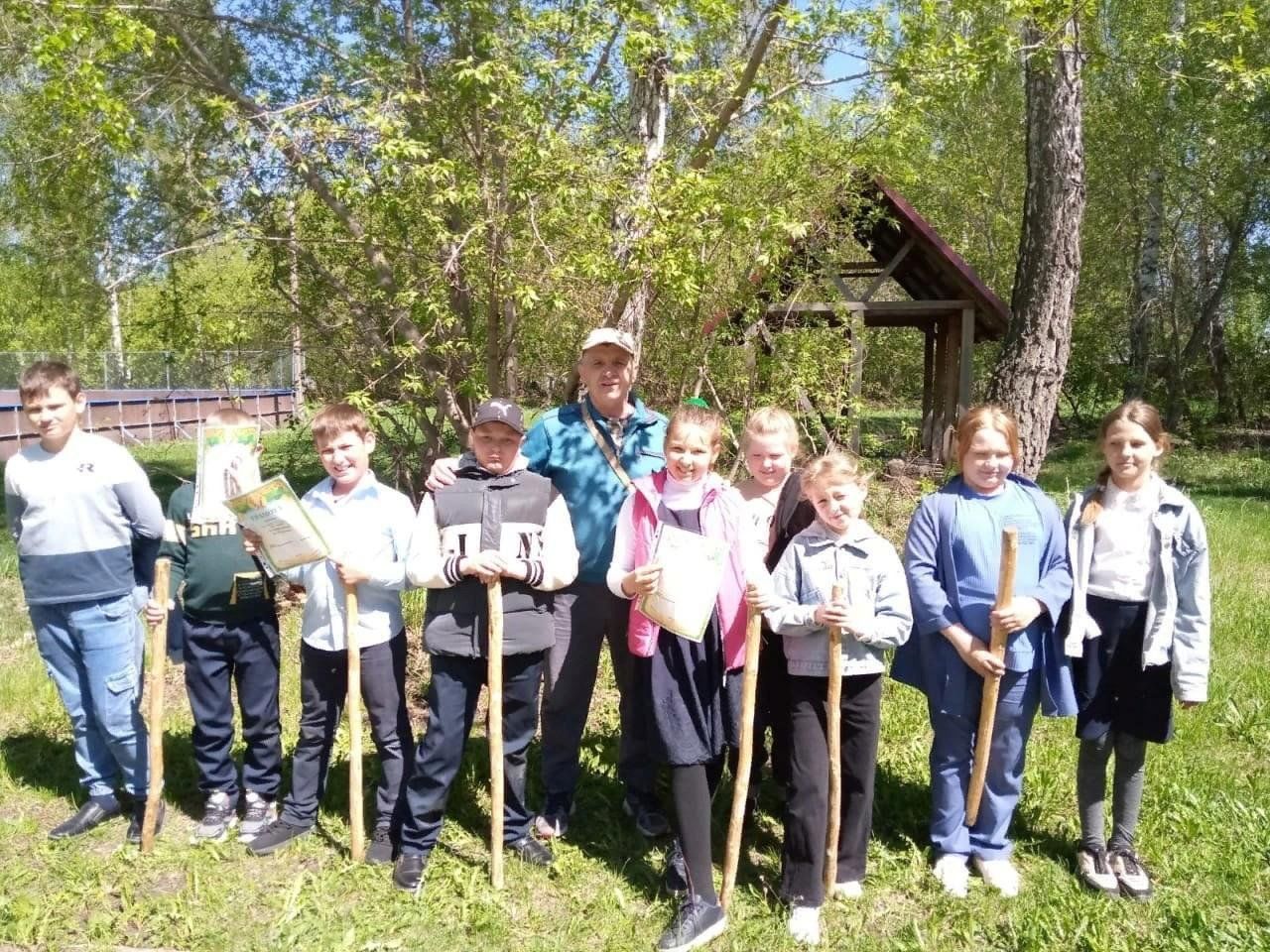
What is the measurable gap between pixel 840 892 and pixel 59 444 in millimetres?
3347

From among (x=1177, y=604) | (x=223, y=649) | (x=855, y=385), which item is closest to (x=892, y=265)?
(x=855, y=385)

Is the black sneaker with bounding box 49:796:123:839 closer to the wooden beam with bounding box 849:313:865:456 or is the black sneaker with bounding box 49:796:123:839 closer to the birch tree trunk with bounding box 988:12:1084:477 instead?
the wooden beam with bounding box 849:313:865:456

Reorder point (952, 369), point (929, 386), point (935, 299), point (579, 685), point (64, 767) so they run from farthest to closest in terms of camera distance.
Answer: point (929, 386) → point (952, 369) → point (935, 299) → point (64, 767) → point (579, 685)

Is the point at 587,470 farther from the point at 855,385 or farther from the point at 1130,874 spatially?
the point at 855,385

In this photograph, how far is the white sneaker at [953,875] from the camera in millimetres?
3451

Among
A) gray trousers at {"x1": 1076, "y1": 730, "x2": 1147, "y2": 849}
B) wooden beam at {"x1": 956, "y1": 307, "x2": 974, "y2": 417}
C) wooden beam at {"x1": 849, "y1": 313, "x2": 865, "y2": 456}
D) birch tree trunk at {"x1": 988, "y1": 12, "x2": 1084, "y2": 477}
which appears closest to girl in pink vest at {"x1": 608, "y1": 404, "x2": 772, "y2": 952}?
gray trousers at {"x1": 1076, "y1": 730, "x2": 1147, "y2": 849}

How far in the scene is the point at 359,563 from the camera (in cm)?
A: 350

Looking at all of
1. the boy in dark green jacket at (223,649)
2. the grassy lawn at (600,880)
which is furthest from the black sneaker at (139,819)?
the boy in dark green jacket at (223,649)

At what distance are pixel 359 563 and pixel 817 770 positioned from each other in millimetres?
1767

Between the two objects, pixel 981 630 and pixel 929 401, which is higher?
pixel 981 630

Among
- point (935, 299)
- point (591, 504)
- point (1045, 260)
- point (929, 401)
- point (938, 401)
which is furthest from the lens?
point (929, 401)

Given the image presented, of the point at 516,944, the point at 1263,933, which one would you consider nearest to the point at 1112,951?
the point at 1263,933

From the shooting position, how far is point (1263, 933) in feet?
10.5

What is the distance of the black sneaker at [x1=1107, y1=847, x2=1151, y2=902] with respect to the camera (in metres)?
3.43
